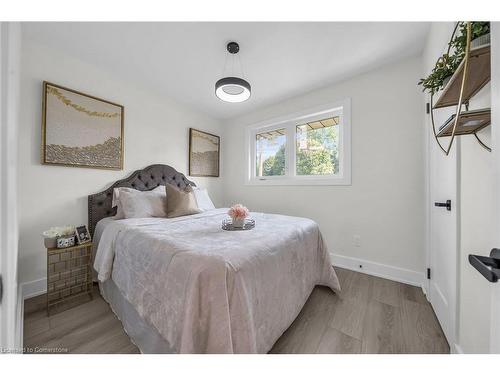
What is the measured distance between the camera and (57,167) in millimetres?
1926

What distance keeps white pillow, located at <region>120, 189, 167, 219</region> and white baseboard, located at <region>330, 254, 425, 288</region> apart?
2294mm

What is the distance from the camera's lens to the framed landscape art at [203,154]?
3221mm

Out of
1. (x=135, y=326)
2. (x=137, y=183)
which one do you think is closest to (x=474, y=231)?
(x=135, y=326)

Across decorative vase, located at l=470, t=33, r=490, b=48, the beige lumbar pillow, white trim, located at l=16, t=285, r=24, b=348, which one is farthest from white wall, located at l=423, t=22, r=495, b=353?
white trim, located at l=16, t=285, r=24, b=348

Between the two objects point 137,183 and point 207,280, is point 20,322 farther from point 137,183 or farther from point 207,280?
point 207,280

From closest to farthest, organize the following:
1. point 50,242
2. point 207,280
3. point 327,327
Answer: point 207,280
point 327,327
point 50,242

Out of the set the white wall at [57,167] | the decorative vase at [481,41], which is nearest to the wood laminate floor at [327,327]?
the white wall at [57,167]

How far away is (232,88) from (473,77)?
1596mm

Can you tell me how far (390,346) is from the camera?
1.23 meters

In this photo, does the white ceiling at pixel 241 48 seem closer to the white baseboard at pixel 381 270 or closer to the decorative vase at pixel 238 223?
the decorative vase at pixel 238 223
